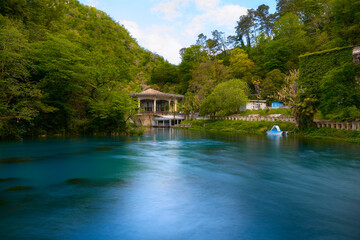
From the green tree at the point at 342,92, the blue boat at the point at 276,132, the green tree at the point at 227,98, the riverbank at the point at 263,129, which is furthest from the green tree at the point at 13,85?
the green tree at the point at 227,98

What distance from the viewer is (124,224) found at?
4.67 meters

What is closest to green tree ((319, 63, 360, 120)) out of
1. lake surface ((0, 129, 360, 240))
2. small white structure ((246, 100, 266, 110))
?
lake surface ((0, 129, 360, 240))

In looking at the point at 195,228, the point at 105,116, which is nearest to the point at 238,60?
the point at 105,116

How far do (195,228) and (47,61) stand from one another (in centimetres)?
2028

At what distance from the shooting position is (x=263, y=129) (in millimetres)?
31188

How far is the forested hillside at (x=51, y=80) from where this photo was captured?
16531mm

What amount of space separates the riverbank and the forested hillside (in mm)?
17193

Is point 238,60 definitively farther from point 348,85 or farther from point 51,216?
point 51,216

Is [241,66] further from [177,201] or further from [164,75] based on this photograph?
[177,201]

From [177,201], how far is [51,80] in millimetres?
18746

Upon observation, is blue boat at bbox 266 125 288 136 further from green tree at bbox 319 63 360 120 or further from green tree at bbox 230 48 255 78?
green tree at bbox 230 48 255 78

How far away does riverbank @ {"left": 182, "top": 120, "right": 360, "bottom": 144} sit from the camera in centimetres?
2149

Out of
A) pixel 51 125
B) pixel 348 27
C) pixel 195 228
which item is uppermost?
pixel 348 27

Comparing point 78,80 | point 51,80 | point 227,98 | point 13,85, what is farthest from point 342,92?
point 13,85
